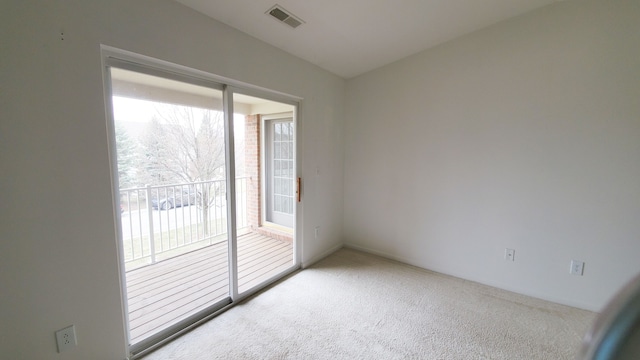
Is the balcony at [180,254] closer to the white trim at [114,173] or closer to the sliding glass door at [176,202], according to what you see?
the sliding glass door at [176,202]

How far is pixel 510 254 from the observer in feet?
8.90

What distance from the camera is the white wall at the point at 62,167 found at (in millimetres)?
1315

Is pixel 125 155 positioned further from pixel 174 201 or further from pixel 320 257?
pixel 320 257

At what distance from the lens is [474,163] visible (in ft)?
9.36

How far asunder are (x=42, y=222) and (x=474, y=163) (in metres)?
3.55

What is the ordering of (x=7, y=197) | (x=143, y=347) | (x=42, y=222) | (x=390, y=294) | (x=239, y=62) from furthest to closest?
(x=390, y=294)
(x=239, y=62)
(x=143, y=347)
(x=42, y=222)
(x=7, y=197)

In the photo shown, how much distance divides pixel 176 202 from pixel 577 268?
4.31 m

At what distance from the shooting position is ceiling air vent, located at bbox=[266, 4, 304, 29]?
2059 millimetres

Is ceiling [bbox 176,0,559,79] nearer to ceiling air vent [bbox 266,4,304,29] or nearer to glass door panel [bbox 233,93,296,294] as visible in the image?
ceiling air vent [bbox 266,4,304,29]

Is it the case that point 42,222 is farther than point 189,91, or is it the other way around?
point 189,91

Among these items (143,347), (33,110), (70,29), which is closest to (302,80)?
(70,29)

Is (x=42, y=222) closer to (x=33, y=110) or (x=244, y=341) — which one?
(x=33, y=110)

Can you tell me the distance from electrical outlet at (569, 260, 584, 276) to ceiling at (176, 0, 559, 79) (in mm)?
2406

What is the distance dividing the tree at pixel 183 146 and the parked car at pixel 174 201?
1.72 ft
